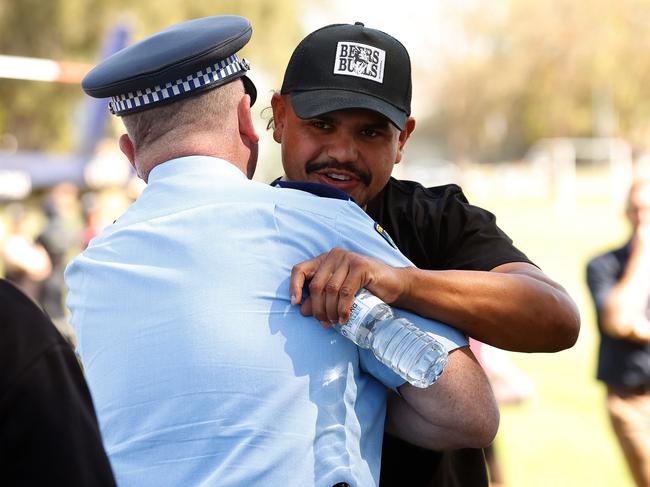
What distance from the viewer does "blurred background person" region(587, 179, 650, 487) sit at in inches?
206

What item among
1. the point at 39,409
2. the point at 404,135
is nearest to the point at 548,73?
the point at 404,135

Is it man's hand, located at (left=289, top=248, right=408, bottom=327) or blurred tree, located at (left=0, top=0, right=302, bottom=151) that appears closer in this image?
man's hand, located at (left=289, top=248, right=408, bottom=327)

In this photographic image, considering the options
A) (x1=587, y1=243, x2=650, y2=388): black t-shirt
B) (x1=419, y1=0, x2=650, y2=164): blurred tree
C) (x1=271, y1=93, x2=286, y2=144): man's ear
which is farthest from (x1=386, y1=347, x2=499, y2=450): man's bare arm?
(x1=419, y1=0, x2=650, y2=164): blurred tree

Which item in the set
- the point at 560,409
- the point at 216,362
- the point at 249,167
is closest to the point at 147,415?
the point at 216,362

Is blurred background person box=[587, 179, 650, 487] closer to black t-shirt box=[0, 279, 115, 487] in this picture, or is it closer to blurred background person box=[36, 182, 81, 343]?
black t-shirt box=[0, 279, 115, 487]

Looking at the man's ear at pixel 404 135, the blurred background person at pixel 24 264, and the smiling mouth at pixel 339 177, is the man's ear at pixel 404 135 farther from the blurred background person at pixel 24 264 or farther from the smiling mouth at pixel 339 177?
the blurred background person at pixel 24 264

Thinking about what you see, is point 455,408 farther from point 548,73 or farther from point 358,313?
point 548,73

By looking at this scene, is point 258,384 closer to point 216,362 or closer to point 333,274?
point 216,362

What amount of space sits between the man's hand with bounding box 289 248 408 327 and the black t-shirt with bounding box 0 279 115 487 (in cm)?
59

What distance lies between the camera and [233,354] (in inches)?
65.2

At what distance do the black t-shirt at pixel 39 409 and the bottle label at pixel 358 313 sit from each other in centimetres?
62

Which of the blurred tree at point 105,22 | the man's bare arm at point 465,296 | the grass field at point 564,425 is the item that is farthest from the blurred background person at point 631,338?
the blurred tree at point 105,22

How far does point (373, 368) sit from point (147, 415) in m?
0.39

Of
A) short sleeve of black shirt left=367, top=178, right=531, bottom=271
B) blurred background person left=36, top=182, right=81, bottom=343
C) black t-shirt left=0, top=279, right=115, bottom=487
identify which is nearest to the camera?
black t-shirt left=0, top=279, right=115, bottom=487
